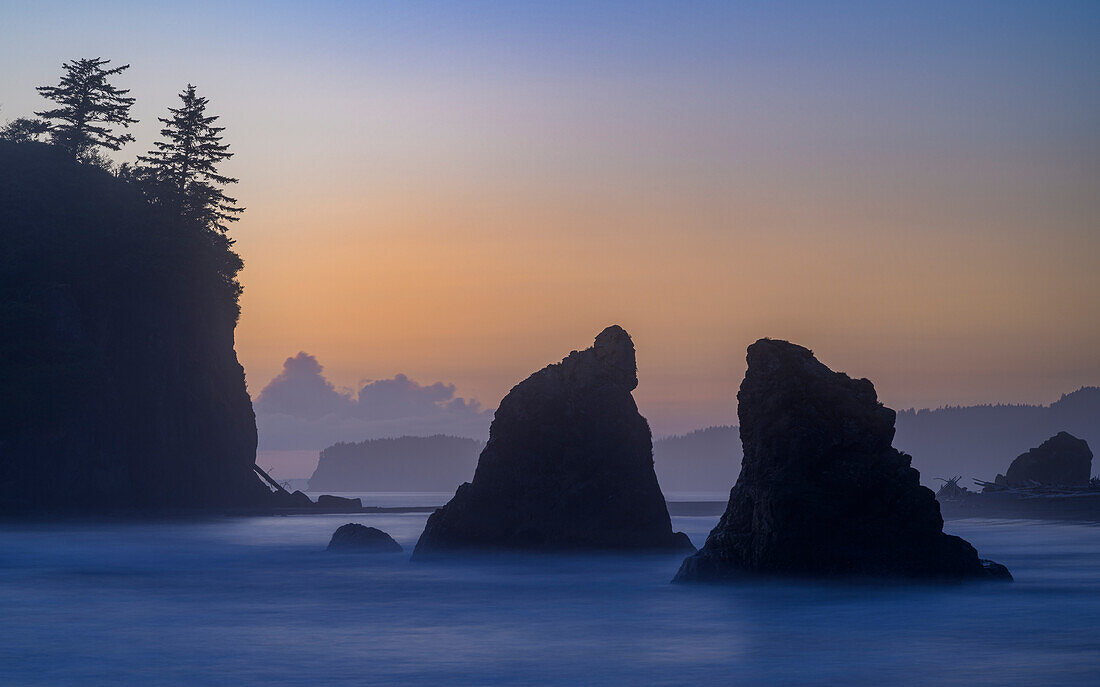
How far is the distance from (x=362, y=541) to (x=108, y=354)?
37.6 metres

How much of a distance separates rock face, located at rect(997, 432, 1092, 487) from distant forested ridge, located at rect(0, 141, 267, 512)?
176 feet

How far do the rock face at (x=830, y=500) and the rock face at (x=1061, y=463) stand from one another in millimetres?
53234

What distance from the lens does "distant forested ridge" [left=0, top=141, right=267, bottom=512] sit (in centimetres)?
6612

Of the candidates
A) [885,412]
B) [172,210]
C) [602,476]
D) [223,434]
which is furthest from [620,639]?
[172,210]

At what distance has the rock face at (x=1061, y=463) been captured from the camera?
248 ft

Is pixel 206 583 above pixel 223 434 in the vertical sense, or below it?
below

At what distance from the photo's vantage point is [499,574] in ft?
112

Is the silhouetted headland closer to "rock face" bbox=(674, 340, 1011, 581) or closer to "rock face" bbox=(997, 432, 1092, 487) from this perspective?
"rock face" bbox=(997, 432, 1092, 487)

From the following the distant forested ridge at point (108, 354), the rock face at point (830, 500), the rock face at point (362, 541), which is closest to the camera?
the rock face at point (830, 500)

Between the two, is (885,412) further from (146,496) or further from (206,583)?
(146,496)

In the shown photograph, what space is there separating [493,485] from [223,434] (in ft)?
152

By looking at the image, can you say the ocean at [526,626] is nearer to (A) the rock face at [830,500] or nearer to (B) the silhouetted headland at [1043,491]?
(A) the rock face at [830,500]

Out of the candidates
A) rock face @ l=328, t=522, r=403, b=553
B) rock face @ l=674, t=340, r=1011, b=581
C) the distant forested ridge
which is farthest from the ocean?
the distant forested ridge

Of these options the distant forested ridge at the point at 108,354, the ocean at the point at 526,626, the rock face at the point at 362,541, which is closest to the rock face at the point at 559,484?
the ocean at the point at 526,626
